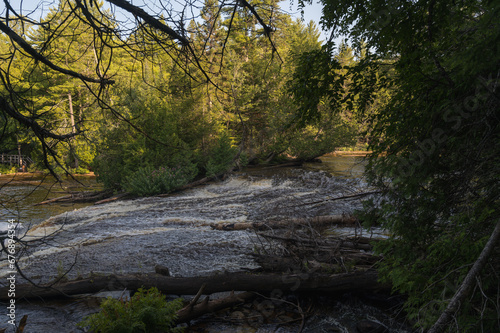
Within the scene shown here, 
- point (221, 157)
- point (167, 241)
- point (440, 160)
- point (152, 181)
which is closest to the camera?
point (440, 160)

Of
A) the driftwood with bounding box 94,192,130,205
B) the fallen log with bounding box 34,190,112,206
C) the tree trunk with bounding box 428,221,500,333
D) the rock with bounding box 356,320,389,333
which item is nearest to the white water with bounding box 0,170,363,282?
the driftwood with bounding box 94,192,130,205

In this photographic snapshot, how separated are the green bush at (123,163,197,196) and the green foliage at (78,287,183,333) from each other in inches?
458

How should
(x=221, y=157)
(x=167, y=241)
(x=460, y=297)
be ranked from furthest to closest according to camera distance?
(x=221, y=157), (x=167, y=241), (x=460, y=297)

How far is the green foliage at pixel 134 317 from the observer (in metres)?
3.42

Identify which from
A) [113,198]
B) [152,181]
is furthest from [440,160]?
[113,198]

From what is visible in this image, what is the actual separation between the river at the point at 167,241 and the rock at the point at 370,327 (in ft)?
0.40

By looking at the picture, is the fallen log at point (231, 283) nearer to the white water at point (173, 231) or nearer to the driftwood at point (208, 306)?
the driftwood at point (208, 306)

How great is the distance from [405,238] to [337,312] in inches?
81.1

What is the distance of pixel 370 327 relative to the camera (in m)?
4.19

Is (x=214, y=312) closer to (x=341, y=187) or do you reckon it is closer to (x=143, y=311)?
(x=143, y=311)

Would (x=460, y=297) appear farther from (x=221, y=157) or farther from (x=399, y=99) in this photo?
(x=221, y=157)

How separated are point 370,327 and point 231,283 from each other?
2048 millimetres

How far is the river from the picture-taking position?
4.54 meters

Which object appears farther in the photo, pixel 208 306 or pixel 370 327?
pixel 208 306
